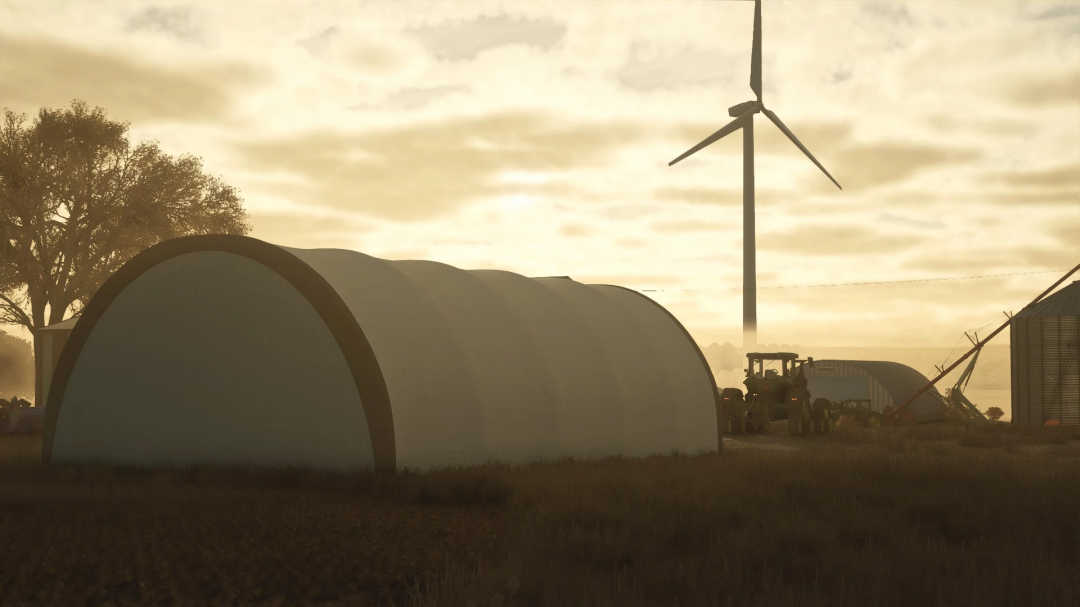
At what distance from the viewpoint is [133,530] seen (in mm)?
12914

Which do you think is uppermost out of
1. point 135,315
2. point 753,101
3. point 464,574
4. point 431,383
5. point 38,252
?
point 753,101

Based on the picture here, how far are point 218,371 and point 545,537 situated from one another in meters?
9.58

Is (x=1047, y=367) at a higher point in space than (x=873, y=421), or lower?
higher

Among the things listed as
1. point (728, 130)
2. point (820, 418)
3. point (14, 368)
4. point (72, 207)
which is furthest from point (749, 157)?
point (14, 368)

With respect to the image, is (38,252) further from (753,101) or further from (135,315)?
(753,101)

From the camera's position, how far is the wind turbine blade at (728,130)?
4906 centimetres

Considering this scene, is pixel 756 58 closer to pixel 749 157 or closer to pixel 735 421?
pixel 749 157

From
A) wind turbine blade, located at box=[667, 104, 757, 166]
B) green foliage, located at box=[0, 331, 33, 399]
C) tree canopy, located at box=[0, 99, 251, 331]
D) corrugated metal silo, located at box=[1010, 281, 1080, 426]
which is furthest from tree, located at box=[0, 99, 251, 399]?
green foliage, located at box=[0, 331, 33, 399]

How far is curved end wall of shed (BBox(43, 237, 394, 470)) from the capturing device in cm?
1830

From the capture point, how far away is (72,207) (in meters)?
46.5

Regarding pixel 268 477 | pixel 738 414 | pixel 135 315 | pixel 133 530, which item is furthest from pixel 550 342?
pixel 738 414

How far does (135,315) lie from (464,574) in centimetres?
1344

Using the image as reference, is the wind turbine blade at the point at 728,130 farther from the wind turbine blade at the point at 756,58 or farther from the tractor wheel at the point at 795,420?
the tractor wheel at the point at 795,420

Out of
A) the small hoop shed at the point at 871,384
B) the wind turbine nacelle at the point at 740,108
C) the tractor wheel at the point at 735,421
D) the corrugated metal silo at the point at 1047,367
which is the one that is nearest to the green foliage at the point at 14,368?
the wind turbine nacelle at the point at 740,108
